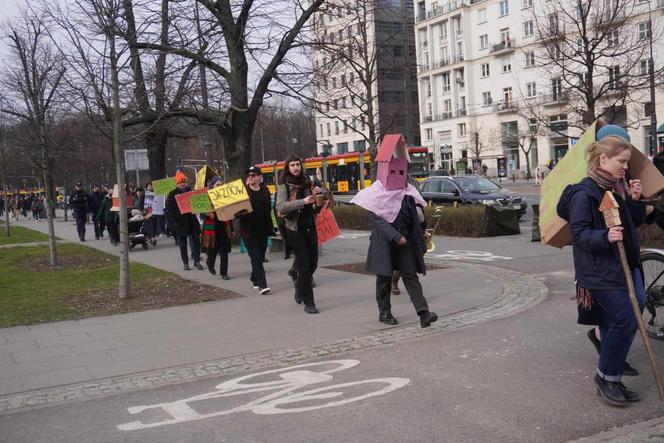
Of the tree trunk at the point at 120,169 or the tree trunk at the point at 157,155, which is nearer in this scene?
the tree trunk at the point at 120,169

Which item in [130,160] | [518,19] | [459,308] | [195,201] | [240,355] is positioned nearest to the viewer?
[240,355]

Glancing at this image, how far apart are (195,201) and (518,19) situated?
209 feet

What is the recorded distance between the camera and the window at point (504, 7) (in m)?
69.8

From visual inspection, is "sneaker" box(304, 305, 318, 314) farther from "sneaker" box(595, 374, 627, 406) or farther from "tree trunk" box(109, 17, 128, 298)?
"sneaker" box(595, 374, 627, 406)

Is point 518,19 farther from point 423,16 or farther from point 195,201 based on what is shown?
point 195,201

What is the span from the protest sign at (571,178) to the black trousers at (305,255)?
11.8 ft

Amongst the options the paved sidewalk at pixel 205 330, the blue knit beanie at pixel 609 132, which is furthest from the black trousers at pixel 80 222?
the blue knit beanie at pixel 609 132

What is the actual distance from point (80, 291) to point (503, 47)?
6657 cm

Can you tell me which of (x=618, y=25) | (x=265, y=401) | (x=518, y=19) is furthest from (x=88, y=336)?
(x=518, y=19)

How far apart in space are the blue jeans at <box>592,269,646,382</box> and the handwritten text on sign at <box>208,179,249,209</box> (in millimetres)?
6121

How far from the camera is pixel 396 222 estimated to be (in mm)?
6941

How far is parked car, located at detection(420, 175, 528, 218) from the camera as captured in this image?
2009 centimetres

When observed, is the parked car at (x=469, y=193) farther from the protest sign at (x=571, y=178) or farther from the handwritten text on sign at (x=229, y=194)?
the protest sign at (x=571, y=178)

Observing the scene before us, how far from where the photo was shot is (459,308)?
8047 mm
